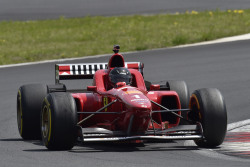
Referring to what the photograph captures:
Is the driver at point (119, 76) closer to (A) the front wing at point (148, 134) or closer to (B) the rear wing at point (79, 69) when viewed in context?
(A) the front wing at point (148, 134)

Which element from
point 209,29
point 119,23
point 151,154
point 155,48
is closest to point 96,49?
point 155,48

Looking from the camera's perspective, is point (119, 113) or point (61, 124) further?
point (119, 113)

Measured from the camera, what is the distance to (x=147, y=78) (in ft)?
66.7

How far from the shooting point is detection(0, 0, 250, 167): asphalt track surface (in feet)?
32.3

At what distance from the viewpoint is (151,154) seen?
1039 centimetres

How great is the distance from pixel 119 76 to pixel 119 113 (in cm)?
96

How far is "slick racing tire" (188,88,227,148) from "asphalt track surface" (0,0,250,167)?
20cm

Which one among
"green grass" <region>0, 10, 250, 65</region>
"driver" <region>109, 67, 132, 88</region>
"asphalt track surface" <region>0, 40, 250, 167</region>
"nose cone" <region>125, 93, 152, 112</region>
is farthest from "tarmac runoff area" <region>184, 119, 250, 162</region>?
"green grass" <region>0, 10, 250, 65</region>

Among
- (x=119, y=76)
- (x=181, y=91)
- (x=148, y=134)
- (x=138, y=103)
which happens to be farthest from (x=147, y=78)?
(x=138, y=103)

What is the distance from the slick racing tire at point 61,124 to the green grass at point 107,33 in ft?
44.8

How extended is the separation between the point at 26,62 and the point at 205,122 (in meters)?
13.9

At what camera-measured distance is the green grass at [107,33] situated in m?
26.0

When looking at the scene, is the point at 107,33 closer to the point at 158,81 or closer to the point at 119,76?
the point at 158,81

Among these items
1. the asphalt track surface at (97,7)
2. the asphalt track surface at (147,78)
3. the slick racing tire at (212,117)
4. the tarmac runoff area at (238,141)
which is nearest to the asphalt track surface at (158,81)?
the asphalt track surface at (147,78)
